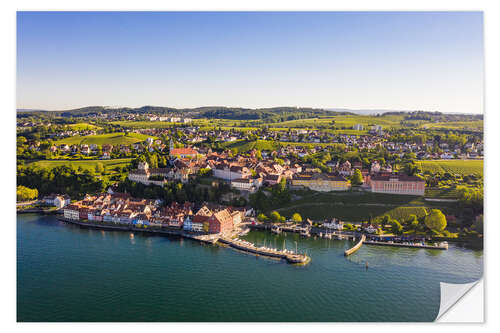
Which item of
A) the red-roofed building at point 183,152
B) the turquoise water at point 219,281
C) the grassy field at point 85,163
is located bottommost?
the turquoise water at point 219,281

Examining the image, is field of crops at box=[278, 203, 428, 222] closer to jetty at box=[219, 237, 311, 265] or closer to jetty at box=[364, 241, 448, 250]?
jetty at box=[364, 241, 448, 250]

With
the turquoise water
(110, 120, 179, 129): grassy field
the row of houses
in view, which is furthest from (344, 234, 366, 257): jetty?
(110, 120, 179, 129): grassy field

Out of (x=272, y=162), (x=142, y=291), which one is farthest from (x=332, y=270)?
(x=272, y=162)

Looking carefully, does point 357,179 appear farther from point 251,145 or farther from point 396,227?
point 251,145

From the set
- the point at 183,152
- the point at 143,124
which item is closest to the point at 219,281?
the point at 183,152

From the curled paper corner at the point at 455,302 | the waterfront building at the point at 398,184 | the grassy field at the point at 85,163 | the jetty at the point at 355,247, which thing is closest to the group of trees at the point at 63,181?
the grassy field at the point at 85,163

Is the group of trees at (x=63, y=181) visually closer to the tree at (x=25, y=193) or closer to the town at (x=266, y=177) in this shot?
the town at (x=266, y=177)
